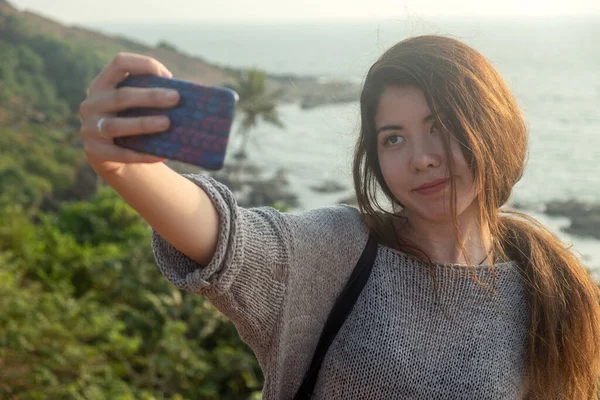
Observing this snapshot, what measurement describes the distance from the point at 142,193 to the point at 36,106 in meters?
33.1

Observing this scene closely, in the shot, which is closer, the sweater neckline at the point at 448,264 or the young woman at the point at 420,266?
the young woman at the point at 420,266

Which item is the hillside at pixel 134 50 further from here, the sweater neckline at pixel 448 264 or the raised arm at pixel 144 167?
the raised arm at pixel 144 167

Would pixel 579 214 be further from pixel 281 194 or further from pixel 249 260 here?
pixel 249 260

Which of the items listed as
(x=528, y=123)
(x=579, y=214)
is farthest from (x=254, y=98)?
(x=528, y=123)

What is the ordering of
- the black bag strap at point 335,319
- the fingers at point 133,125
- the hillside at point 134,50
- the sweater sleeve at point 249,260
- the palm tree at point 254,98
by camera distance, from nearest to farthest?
the fingers at point 133,125, the sweater sleeve at point 249,260, the black bag strap at point 335,319, the palm tree at point 254,98, the hillside at point 134,50

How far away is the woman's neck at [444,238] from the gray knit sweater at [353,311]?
0.16 feet

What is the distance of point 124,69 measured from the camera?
0.90 m

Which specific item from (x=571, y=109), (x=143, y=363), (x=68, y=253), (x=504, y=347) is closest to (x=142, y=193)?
(x=504, y=347)

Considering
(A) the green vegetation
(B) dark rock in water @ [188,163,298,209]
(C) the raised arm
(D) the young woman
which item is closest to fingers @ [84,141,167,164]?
(C) the raised arm

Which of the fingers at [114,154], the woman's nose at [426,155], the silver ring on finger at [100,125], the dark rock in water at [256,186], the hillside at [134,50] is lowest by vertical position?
the dark rock in water at [256,186]

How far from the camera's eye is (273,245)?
1260 millimetres

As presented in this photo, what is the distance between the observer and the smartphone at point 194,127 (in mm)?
878

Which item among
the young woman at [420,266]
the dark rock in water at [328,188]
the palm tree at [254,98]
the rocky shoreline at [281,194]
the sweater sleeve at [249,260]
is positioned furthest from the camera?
the dark rock in water at [328,188]

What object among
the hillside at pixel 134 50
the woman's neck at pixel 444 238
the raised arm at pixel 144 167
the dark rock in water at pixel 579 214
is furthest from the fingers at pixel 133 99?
the hillside at pixel 134 50
